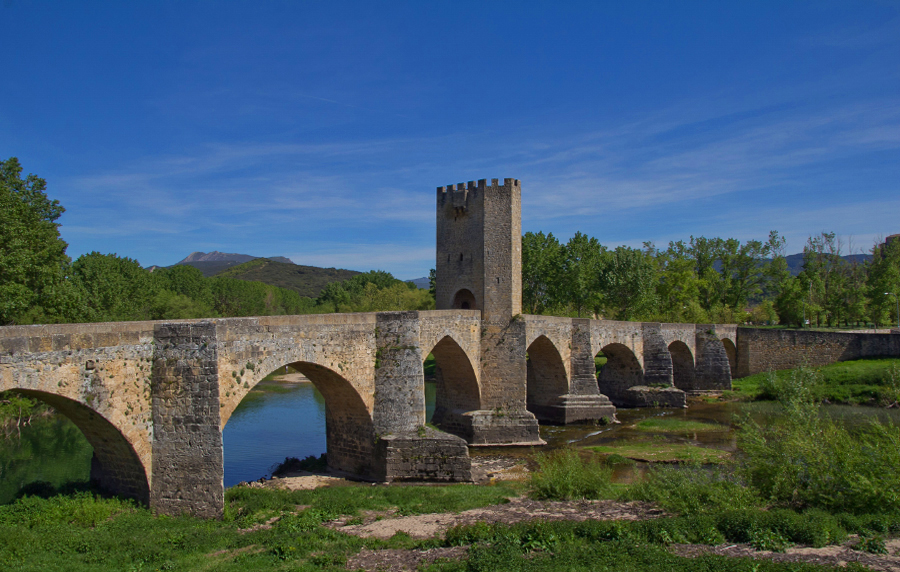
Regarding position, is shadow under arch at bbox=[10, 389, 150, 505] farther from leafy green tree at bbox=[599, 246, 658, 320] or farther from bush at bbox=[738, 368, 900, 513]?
leafy green tree at bbox=[599, 246, 658, 320]

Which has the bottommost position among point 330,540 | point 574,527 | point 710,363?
point 330,540

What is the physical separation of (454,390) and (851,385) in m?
21.8

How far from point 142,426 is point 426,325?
28.3ft

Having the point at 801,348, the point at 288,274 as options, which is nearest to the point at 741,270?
the point at 801,348

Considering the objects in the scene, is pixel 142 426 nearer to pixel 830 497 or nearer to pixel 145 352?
pixel 145 352

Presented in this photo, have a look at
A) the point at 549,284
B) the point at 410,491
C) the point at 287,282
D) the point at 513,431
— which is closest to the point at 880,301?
the point at 549,284

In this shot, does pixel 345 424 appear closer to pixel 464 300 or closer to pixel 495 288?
pixel 495 288

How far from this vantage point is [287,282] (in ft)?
468

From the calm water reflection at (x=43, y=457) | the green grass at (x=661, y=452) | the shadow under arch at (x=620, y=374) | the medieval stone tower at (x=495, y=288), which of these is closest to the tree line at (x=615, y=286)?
the calm water reflection at (x=43, y=457)

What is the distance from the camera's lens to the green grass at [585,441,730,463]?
58.9 ft

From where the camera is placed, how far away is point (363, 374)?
14.6 metres

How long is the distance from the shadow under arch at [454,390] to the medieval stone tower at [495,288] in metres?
0.29

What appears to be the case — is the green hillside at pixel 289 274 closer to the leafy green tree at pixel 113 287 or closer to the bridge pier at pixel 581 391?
the leafy green tree at pixel 113 287

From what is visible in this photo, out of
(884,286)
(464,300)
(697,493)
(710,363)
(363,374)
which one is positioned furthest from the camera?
(884,286)
